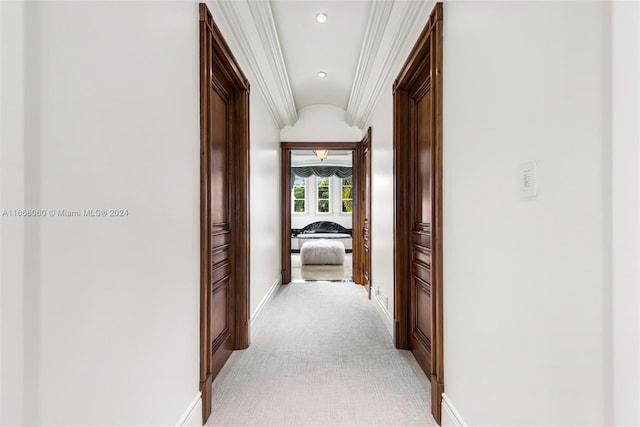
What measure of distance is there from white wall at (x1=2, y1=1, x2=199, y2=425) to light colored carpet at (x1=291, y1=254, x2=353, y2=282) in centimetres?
436

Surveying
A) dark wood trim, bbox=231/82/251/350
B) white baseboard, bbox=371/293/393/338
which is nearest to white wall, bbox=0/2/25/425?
dark wood trim, bbox=231/82/251/350

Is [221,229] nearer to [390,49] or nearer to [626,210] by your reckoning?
[390,49]

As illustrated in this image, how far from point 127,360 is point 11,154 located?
0.71 meters

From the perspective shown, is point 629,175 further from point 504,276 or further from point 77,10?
point 77,10

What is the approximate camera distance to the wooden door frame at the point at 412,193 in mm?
1815

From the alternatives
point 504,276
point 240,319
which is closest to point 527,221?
point 504,276

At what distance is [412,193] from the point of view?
2.75 m

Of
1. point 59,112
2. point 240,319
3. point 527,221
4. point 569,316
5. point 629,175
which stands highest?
point 59,112

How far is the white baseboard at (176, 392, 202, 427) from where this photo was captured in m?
1.59

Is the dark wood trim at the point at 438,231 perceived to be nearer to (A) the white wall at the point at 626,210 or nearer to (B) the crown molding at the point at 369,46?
(B) the crown molding at the point at 369,46

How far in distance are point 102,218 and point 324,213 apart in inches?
392

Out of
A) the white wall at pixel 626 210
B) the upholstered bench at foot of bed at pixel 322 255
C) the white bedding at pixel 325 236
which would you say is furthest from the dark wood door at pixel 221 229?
the white bedding at pixel 325 236

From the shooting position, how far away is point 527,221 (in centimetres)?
110

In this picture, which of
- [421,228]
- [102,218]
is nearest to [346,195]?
[421,228]
